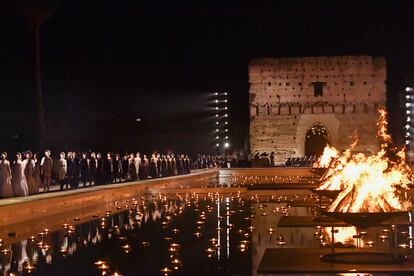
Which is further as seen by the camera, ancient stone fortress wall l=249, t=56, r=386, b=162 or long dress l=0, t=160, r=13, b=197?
ancient stone fortress wall l=249, t=56, r=386, b=162

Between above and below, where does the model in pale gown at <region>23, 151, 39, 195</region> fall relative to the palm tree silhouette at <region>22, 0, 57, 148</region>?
below

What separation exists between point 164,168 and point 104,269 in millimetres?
28768

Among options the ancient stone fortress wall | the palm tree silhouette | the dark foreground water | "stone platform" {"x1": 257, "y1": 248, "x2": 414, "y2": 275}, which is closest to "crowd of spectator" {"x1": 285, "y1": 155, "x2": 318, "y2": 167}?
the ancient stone fortress wall

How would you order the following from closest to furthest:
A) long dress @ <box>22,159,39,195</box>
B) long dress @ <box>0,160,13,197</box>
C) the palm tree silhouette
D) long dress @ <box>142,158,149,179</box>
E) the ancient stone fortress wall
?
long dress @ <box>0,160,13,197</box>
long dress @ <box>22,159,39,195</box>
the palm tree silhouette
long dress @ <box>142,158,149,179</box>
the ancient stone fortress wall

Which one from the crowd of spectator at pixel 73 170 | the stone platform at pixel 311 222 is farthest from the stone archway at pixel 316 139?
the stone platform at pixel 311 222

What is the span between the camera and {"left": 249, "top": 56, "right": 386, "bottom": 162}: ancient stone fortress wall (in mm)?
56625

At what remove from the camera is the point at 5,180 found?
69.5ft

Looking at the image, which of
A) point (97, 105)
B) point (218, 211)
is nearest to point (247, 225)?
point (218, 211)

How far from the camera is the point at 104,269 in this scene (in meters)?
10.3

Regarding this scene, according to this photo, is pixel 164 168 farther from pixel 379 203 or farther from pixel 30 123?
pixel 379 203

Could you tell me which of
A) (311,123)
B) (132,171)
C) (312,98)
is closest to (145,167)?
(132,171)

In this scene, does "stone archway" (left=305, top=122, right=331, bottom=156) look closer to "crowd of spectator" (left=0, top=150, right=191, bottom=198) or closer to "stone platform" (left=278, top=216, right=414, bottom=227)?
"crowd of spectator" (left=0, top=150, right=191, bottom=198)

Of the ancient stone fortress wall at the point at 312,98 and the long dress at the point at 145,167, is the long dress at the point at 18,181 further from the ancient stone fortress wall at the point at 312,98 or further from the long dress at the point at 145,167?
the ancient stone fortress wall at the point at 312,98

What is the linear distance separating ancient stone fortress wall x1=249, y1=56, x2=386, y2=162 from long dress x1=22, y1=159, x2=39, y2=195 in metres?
34.3
